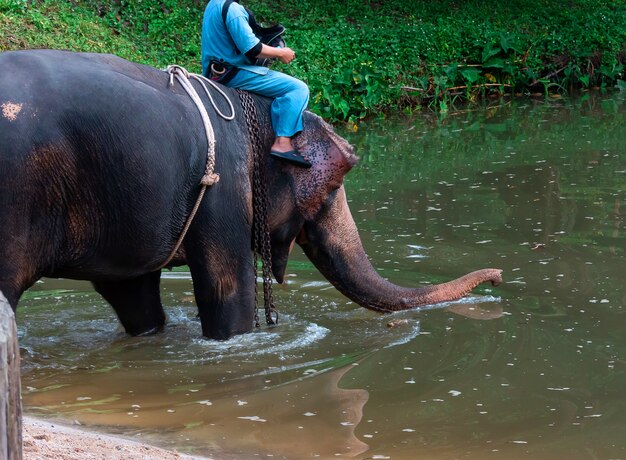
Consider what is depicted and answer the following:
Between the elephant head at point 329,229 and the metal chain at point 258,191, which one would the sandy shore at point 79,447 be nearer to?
the metal chain at point 258,191

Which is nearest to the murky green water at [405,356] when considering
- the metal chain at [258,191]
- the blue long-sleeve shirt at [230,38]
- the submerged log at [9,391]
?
the metal chain at [258,191]

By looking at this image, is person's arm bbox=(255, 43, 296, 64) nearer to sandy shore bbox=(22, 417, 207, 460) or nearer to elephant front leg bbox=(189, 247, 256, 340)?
elephant front leg bbox=(189, 247, 256, 340)

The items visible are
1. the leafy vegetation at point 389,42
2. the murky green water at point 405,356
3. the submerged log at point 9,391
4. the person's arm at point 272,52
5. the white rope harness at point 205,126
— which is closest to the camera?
the submerged log at point 9,391

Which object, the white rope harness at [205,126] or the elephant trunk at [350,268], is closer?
the white rope harness at [205,126]

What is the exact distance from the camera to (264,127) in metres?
6.47

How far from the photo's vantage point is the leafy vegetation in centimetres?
1396

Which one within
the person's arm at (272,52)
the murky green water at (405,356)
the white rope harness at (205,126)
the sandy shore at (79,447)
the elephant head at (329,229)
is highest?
the person's arm at (272,52)

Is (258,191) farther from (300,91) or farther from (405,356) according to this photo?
(405,356)

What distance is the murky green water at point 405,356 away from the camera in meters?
5.23

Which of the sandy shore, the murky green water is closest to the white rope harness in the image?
the murky green water

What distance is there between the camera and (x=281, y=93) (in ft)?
21.3

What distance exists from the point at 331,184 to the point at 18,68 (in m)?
1.93

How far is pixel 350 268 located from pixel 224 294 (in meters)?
0.89

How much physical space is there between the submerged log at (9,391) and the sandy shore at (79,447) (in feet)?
4.18
